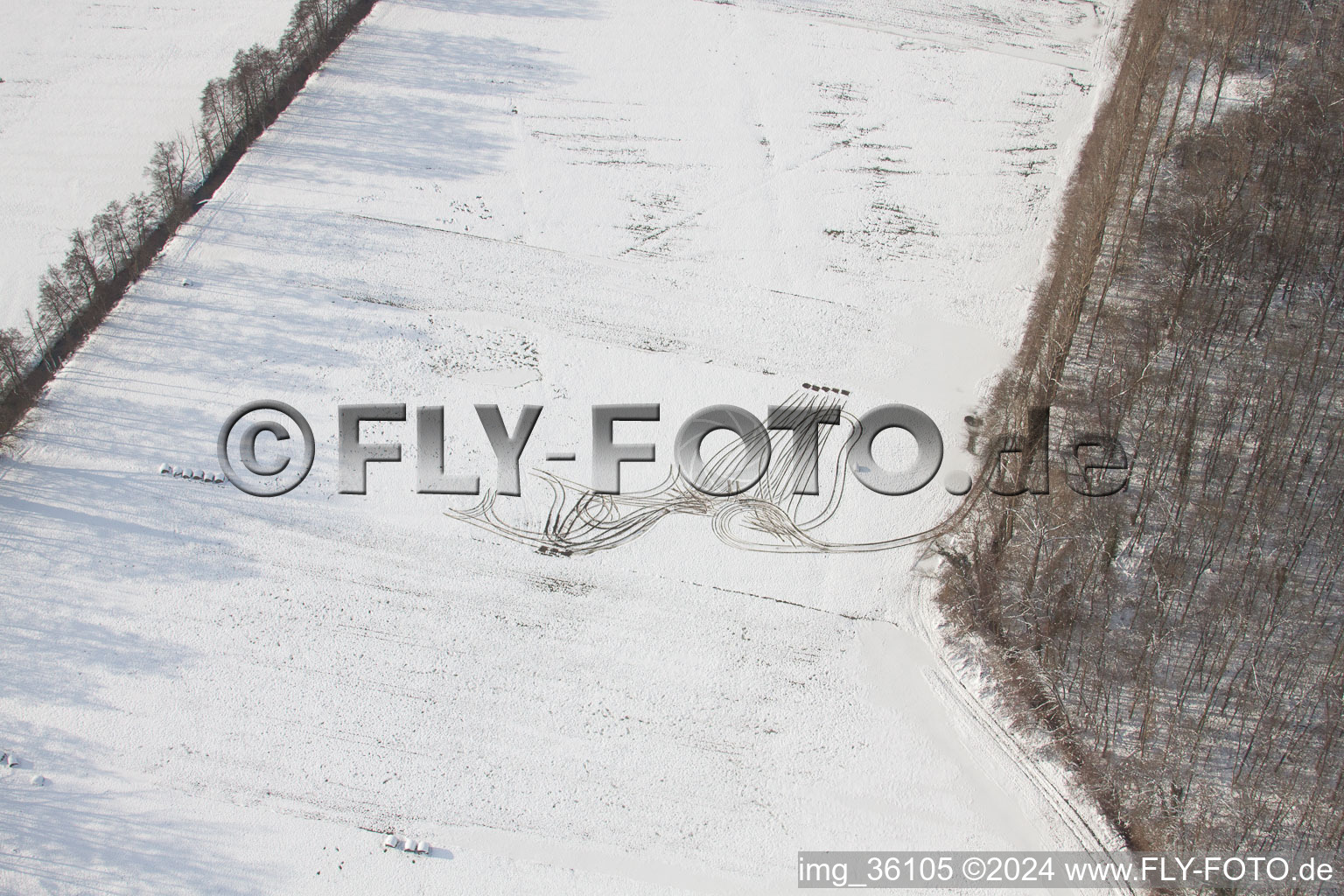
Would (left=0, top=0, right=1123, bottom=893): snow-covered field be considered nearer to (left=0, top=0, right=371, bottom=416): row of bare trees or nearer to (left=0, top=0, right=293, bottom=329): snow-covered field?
(left=0, top=0, right=371, bottom=416): row of bare trees

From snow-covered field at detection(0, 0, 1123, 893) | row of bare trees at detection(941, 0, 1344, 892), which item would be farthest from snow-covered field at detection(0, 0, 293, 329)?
row of bare trees at detection(941, 0, 1344, 892)

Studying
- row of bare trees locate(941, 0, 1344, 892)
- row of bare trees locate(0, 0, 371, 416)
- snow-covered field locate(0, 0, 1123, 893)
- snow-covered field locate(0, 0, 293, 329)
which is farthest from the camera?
snow-covered field locate(0, 0, 293, 329)

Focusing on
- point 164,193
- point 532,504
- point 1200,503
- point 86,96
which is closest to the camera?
point 1200,503

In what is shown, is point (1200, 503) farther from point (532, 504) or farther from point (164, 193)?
point (164, 193)

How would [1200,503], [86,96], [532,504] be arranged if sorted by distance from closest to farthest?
[1200,503] < [532,504] < [86,96]

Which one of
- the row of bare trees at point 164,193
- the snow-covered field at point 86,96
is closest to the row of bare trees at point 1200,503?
the row of bare trees at point 164,193

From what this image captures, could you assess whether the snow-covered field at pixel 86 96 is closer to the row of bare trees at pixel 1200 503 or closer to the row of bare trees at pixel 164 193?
the row of bare trees at pixel 164 193

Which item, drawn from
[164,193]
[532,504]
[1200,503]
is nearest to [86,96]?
[164,193]
